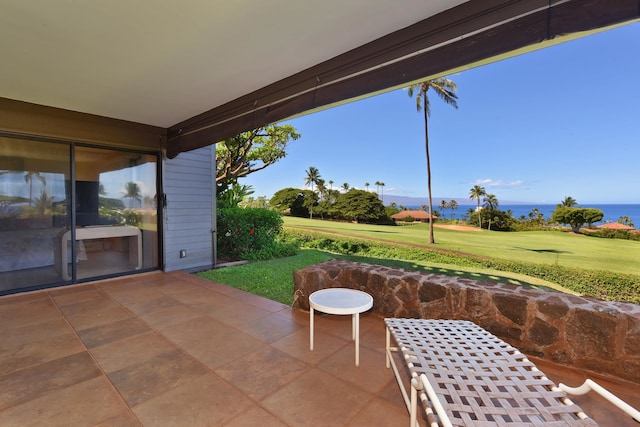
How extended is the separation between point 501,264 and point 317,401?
6009 mm

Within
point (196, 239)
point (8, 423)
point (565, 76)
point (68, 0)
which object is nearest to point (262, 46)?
point (68, 0)

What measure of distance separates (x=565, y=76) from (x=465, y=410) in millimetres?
7800

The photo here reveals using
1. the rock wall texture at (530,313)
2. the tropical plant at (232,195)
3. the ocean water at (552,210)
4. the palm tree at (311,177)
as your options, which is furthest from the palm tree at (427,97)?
the palm tree at (311,177)

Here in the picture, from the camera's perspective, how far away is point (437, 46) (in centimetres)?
212

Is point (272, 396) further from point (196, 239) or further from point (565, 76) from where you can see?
point (565, 76)

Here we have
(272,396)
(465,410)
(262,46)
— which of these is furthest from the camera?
(262,46)

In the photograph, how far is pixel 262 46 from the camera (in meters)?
2.52

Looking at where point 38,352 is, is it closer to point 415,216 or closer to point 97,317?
point 97,317

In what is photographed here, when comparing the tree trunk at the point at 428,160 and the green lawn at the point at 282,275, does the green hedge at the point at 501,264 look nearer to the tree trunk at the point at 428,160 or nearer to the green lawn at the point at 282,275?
the green lawn at the point at 282,275

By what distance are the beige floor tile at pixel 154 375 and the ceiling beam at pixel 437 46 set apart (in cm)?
260

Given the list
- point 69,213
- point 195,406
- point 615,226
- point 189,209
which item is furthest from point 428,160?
point 69,213

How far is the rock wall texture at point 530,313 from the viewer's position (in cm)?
211

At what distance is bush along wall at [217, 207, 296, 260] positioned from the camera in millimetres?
7090

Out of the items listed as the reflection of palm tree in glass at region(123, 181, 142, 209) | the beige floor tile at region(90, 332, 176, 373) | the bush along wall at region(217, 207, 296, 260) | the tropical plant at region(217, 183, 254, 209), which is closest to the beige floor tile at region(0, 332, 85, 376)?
the beige floor tile at region(90, 332, 176, 373)
